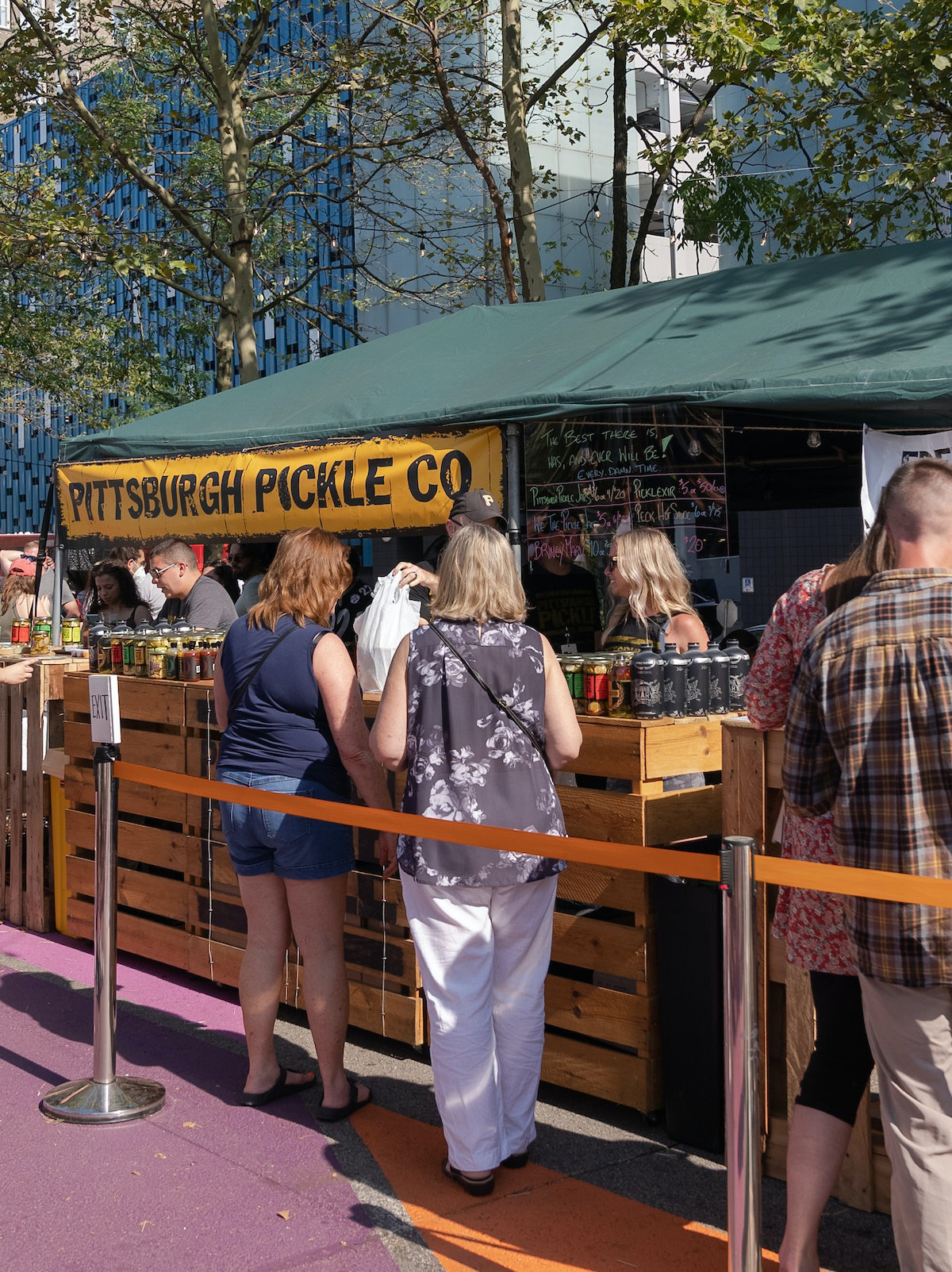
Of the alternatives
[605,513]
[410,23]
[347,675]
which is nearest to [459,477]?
[605,513]

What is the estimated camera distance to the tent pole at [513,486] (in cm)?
631

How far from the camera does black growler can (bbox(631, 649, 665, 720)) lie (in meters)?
4.49

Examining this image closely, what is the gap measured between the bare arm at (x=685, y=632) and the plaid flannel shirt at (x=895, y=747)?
2365 millimetres

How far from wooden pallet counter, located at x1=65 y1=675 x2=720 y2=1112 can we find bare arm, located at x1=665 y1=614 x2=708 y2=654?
27.6 inches

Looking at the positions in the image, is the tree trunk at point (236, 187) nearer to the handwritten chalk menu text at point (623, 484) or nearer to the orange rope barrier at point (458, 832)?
the handwritten chalk menu text at point (623, 484)

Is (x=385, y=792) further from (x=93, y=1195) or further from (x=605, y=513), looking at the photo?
(x=605, y=513)

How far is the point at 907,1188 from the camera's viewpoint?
2840mm

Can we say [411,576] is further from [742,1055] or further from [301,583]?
[742,1055]

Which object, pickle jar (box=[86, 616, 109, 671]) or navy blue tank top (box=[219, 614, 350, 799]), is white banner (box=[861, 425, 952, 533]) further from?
pickle jar (box=[86, 616, 109, 671])

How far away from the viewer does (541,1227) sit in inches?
146

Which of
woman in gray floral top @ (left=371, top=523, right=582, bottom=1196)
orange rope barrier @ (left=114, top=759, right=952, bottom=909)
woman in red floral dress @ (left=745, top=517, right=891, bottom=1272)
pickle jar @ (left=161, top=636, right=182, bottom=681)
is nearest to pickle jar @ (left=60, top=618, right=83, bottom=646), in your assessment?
pickle jar @ (left=161, top=636, right=182, bottom=681)

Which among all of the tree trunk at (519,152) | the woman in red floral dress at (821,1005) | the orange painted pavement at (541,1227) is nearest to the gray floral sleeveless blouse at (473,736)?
the woman in red floral dress at (821,1005)

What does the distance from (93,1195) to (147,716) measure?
8.92ft

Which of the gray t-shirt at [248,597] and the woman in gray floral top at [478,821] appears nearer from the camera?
the woman in gray floral top at [478,821]
